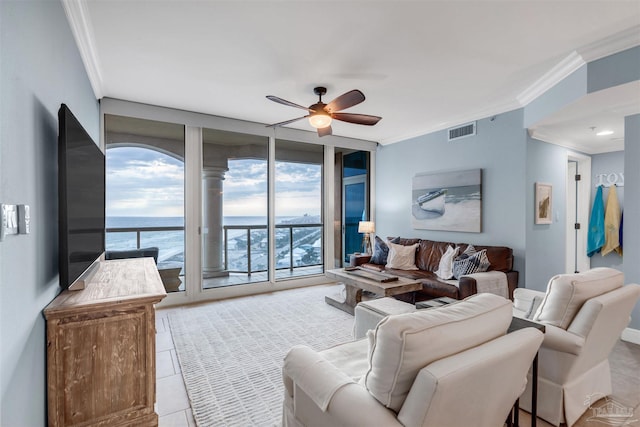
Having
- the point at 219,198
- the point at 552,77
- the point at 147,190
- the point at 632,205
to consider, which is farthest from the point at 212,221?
the point at 632,205

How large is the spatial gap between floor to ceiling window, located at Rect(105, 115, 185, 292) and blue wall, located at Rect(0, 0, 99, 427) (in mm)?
2313

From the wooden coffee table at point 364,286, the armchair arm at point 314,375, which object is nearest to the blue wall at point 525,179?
the wooden coffee table at point 364,286

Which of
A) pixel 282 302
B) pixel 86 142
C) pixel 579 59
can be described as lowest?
pixel 282 302

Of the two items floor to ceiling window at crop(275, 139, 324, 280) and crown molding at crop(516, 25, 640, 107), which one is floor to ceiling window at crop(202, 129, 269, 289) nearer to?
floor to ceiling window at crop(275, 139, 324, 280)

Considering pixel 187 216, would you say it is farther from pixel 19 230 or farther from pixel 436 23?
pixel 436 23

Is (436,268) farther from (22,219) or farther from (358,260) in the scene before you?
(22,219)

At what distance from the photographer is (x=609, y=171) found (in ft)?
15.6

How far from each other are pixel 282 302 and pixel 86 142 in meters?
3.11

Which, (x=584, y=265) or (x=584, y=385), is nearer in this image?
(x=584, y=385)

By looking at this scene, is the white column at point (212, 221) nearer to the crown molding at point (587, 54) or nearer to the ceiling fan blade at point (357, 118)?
the ceiling fan blade at point (357, 118)

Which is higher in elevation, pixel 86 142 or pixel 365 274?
pixel 86 142

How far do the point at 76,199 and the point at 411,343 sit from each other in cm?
194

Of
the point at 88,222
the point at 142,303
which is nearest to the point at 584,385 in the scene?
the point at 142,303

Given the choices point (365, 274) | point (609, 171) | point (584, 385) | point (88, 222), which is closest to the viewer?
point (584, 385)
